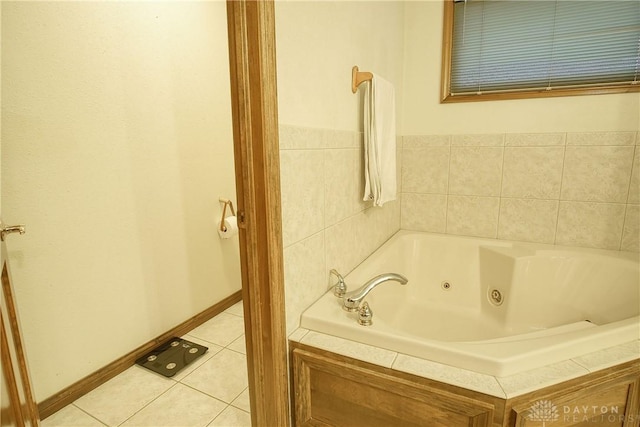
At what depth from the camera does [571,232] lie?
1.91 meters

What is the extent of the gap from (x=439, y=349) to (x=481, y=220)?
1.35 metres

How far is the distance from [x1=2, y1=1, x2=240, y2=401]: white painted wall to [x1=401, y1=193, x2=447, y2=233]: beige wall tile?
51.7 inches

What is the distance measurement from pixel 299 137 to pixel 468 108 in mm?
1389

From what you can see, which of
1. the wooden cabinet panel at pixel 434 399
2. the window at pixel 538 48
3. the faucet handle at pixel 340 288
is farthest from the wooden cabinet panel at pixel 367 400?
the window at pixel 538 48

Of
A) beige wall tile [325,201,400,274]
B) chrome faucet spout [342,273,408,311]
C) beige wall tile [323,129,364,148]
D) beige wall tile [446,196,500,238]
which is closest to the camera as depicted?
chrome faucet spout [342,273,408,311]

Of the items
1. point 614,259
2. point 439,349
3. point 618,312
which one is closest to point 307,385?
point 439,349

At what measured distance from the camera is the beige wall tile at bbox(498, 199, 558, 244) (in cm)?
194

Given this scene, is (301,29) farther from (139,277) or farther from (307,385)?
(139,277)

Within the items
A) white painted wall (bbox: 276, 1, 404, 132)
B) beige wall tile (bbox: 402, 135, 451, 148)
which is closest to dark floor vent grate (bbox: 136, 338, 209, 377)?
white painted wall (bbox: 276, 1, 404, 132)

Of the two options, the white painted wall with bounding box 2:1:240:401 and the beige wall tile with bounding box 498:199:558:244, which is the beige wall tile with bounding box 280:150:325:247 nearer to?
the white painted wall with bounding box 2:1:240:401

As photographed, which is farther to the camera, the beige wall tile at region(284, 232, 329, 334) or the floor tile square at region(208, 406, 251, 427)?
the floor tile square at region(208, 406, 251, 427)

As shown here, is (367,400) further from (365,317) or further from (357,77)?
(357,77)

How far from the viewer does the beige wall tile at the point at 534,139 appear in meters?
1.85

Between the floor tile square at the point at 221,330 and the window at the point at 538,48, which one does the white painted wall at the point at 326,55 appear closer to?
the window at the point at 538,48
